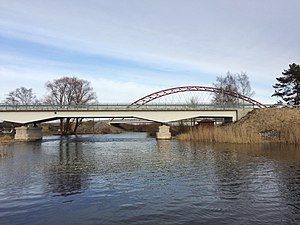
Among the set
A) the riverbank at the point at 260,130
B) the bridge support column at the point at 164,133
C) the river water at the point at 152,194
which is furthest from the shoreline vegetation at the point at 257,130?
the river water at the point at 152,194

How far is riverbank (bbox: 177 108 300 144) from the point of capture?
4016 cm

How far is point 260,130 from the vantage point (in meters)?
48.1

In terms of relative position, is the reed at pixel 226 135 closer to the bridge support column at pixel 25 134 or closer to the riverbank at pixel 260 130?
the riverbank at pixel 260 130

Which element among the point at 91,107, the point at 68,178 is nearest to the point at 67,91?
the point at 91,107

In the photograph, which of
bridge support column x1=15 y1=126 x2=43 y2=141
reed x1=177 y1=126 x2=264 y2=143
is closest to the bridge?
bridge support column x1=15 y1=126 x2=43 y2=141

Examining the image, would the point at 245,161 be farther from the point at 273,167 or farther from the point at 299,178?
the point at 299,178

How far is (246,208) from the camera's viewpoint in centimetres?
1068

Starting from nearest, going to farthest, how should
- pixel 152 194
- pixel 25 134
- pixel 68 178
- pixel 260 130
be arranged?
pixel 152 194, pixel 68 178, pixel 260 130, pixel 25 134

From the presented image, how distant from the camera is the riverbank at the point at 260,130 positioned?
4016cm

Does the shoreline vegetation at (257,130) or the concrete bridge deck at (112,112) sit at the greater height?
the concrete bridge deck at (112,112)

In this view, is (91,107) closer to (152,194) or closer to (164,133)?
(164,133)

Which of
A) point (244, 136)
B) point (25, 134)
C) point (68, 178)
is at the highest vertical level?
point (25, 134)

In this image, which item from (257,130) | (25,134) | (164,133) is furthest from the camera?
(164,133)

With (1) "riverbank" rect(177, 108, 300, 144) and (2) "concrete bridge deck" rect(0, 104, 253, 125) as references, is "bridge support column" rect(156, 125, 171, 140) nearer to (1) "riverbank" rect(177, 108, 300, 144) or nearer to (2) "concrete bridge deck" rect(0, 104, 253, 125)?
(2) "concrete bridge deck" rect(0, 104, 253, 125)
